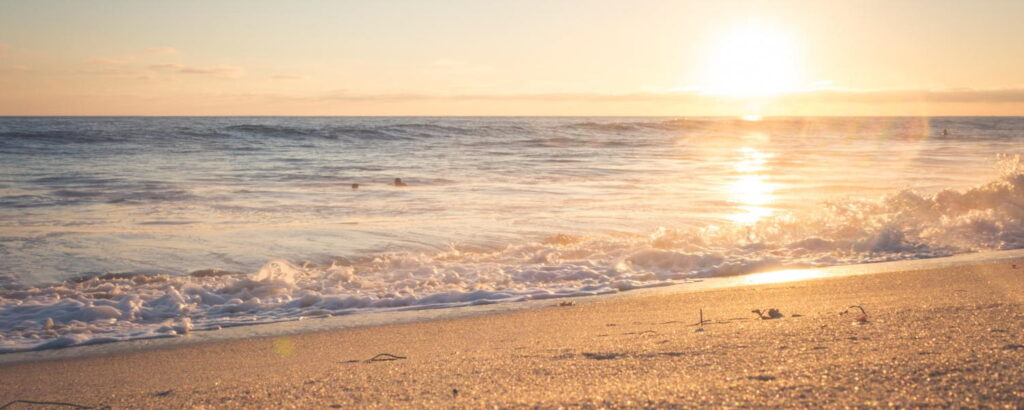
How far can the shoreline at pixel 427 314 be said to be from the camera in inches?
170

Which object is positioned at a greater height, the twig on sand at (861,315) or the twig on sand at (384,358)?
the twig on sand at (861,315)

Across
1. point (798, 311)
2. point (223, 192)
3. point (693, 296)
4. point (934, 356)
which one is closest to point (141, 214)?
point (223, 192)

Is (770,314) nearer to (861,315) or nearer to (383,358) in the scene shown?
(861,315)

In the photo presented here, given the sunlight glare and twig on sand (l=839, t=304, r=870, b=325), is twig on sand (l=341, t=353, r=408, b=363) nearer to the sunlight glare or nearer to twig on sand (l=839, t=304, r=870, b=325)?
twig on sand (l=839, t=304, r=870, b=325)

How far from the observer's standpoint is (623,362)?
303 cm

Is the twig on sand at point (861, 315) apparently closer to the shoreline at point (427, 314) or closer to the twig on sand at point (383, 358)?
the shoreline at point (427, 314)

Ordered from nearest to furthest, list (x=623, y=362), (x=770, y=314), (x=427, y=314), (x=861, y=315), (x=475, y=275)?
(x=623, y=362), (x=861, y=315), (x=770, y=314), (x=427, y=314), (x=475, y=275)

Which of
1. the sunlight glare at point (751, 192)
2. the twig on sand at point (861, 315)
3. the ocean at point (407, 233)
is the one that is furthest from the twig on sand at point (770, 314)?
the sunlight glare at point (751, 192)

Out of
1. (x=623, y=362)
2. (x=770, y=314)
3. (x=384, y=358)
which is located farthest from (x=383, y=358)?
(x=770, y=314)

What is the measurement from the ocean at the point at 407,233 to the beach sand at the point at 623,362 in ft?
3.04

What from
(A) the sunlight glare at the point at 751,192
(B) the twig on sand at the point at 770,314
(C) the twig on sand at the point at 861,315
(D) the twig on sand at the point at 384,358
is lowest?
(A) the sunlight glare at the point at 751,192

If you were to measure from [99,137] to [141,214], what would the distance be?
21.0 m

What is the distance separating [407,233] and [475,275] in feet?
8.21

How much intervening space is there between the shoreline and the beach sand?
17 centimetres
